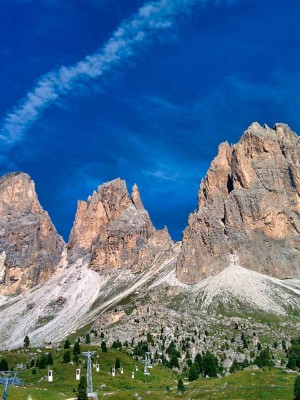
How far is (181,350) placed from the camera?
192500mm

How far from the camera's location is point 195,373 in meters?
123

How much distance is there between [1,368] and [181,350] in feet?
291

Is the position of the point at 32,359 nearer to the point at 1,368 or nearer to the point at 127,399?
the point at 1,368

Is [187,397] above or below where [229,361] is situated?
below

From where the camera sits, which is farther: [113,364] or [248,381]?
[113,364]

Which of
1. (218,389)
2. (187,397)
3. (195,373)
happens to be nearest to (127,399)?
(187,397)

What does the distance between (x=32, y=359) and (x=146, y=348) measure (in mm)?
58365

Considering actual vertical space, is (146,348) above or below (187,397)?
above

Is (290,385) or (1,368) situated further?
(1,368)

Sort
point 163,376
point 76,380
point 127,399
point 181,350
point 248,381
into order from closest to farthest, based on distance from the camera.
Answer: point 127,399 → point 248,381 → point 76,380 → point 163,376 → point 181,350

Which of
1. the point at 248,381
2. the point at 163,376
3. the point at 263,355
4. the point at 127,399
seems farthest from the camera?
the point at 263,355

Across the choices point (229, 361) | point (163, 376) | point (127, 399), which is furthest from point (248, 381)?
point (229, 361)

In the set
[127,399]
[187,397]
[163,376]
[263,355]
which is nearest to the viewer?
[127,399]

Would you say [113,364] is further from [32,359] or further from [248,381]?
[248,381]
